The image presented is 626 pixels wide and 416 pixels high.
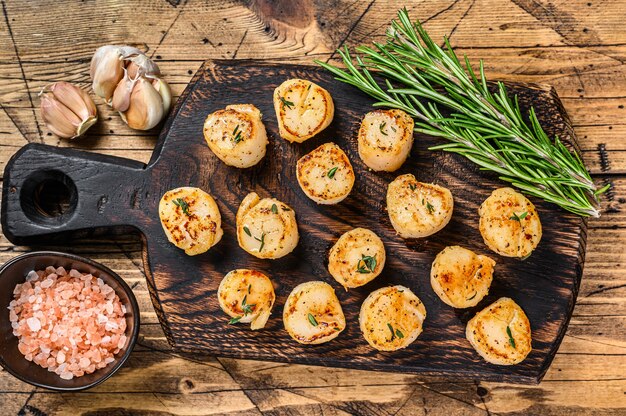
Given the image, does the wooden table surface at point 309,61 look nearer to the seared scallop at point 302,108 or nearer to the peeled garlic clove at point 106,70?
the peeled garlic clove at point 106,70

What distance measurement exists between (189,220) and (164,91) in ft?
2.15

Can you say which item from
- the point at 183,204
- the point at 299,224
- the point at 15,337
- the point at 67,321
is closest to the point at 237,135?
the point at 183,204

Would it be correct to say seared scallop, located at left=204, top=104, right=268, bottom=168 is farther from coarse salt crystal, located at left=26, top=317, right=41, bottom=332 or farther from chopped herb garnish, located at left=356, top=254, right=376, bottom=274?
coarse salt crystal, located at left=26, top=317, right=41, bottom=332

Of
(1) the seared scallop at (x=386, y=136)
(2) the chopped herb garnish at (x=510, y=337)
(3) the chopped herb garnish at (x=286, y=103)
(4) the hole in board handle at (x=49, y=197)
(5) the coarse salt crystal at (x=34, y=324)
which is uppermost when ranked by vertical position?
(1) the seared scallop at (x=386, y=136)

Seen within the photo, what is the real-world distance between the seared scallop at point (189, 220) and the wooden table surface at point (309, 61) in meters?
0.42

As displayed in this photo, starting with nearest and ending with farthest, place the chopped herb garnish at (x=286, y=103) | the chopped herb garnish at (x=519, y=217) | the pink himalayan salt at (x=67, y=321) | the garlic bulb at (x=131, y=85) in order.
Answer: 1. the chopped herb garnish at (x=519, y=217)
2. the chopped herb garnish at (x=286, y=103)
3. the pink himalayan salt at (x=67, y=321)
4. the garlic bulb at (x=131, y=85)

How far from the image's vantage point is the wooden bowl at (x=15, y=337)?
250 cm

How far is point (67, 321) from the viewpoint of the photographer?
256 centimetres

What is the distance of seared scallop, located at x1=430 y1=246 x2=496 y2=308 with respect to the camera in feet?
7.83

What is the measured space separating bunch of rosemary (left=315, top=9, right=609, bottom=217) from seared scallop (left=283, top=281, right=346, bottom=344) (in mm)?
771

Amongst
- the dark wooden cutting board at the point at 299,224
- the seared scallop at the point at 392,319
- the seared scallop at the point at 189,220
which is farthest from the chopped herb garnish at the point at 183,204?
the seared scallop at the point at 392,319

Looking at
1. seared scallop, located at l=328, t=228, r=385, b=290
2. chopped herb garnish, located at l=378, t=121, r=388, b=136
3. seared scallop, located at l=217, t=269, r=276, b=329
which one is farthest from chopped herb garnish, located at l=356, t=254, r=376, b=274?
chopped herb garnish, located at l=378, t=121, r=388, b=136

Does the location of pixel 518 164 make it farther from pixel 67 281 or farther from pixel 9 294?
pixel 9 294

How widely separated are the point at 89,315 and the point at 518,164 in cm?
192
